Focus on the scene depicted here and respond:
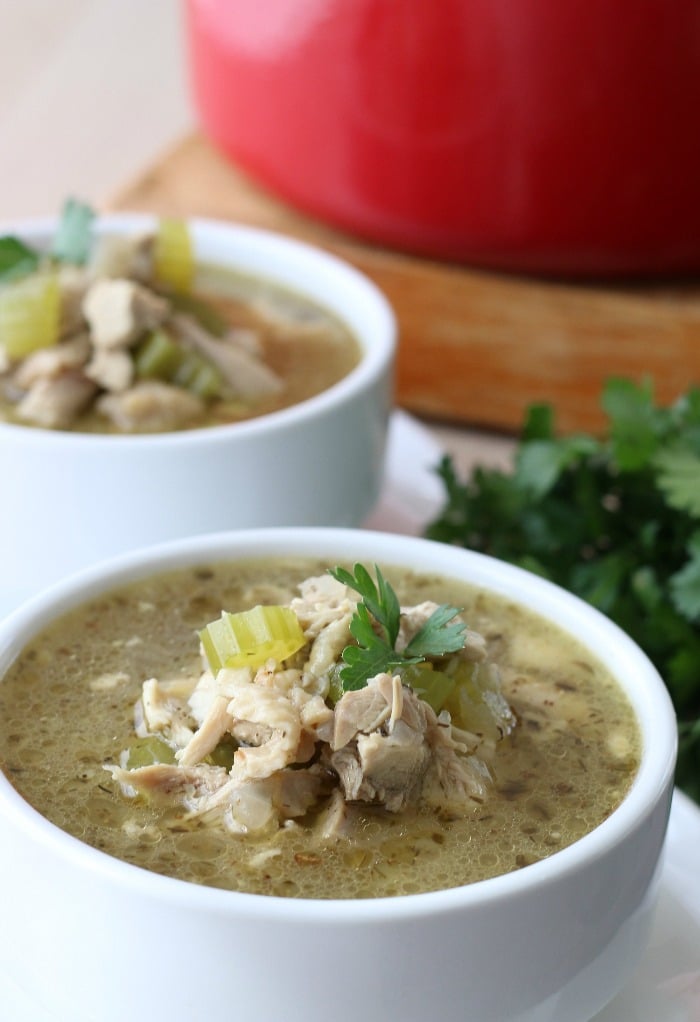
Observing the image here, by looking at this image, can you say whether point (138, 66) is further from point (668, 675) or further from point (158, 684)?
point (158, 684)

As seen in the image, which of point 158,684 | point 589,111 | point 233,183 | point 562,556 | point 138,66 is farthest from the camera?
point 138,66

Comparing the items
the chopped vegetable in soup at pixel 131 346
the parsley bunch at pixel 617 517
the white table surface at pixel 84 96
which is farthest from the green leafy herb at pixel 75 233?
the white table surface at pixel 84 96

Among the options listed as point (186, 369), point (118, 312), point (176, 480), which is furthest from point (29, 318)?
point (176, 480)

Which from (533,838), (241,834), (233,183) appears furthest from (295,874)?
(233,183)

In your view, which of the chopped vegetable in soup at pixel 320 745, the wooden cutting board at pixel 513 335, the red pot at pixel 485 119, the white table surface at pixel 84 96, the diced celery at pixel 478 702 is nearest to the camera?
the chopped vegetable in soup at pixel 320 745

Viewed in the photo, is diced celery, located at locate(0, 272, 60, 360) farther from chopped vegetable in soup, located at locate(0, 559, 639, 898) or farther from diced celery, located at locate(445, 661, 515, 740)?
diced celery, located at locate(445, 661, 515, 740)

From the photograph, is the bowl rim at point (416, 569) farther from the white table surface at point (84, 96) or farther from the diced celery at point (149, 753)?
the white table surface at point (84, 96)

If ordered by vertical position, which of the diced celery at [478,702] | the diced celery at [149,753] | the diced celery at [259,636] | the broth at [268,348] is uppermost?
the diced celery at [259,636]
